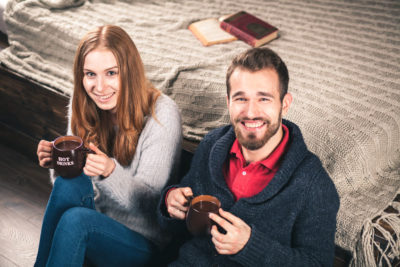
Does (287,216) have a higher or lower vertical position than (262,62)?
lower

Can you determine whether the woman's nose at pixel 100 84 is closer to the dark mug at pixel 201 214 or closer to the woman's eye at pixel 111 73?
the woman's eye at pixel 111 73

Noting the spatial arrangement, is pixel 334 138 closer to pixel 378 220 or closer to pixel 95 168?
pixel 378 220

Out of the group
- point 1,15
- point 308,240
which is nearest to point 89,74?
point 308,240

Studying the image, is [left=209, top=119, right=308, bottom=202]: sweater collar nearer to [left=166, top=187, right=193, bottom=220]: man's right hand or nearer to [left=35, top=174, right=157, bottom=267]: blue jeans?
[left=166, top=187, right=193, bottom=220]: man's right hand

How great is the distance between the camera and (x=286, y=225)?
1049 millimetres

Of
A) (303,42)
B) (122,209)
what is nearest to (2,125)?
(122,209)

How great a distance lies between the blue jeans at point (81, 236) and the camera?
1157 millimetres

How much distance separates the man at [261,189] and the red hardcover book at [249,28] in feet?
3.03

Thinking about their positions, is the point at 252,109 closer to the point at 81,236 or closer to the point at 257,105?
the point at 257,105

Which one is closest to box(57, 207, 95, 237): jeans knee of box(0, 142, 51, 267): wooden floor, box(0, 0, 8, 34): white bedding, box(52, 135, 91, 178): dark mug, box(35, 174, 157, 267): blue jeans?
box(35, 174, 157, 267): blue jeans

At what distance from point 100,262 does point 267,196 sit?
0.63 m

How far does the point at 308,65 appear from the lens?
1816 mm

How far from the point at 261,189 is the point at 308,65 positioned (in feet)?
2.92

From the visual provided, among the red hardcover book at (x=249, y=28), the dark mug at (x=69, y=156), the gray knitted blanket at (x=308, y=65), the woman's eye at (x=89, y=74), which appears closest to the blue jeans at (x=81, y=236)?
the dark mug at (x=69, y=156)
